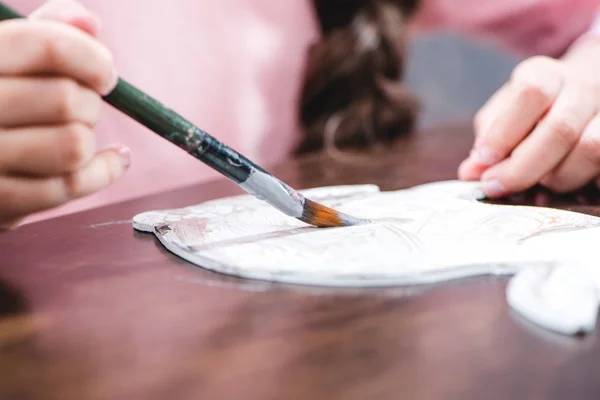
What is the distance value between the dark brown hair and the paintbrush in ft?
1.96

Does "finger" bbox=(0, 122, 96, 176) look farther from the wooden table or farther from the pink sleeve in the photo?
the pink sleeve

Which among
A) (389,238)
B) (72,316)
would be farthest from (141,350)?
(389,238)

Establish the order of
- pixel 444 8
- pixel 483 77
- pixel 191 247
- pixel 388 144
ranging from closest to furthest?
pixel 191 247 < pixel 388 144 < pixel 444 8 < pixel 483 77

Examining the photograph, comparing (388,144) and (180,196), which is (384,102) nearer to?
(388,144)

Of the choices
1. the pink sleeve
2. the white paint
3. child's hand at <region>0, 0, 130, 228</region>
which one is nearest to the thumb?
child's hand at <region>0, 0, 130, 228</region>

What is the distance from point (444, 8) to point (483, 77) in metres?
0.34

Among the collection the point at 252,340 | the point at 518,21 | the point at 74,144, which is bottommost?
the point at 252,340

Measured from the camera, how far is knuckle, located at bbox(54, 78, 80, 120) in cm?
32

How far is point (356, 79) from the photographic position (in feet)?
3.34

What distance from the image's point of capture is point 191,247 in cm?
38

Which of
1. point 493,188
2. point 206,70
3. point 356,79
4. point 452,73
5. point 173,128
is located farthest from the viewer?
point 452,73

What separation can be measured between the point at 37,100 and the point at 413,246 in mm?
232

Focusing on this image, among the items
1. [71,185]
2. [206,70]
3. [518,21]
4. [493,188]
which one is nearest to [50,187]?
[71,185]

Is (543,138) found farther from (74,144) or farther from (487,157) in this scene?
(74,144)
